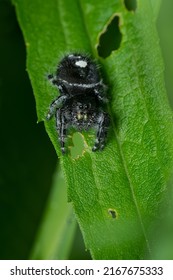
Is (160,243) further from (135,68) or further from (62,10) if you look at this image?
(62,10)

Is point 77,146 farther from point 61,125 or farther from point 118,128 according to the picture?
point 118,128

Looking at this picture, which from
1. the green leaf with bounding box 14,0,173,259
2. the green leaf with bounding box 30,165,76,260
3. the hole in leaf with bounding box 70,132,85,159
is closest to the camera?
the green leaf with bounding box 14,0,173,259

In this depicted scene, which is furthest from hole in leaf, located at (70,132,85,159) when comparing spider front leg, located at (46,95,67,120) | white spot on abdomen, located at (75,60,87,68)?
white spot on abdomen, located at (75,60,87,68)

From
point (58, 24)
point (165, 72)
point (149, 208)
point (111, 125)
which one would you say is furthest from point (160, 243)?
point (58, 24)

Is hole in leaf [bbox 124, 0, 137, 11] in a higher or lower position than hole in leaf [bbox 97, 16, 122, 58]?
higher

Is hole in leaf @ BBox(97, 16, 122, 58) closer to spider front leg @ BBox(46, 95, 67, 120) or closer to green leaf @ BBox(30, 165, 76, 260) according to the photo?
spider front leg @ BBox(46, 95, 67, 120)
